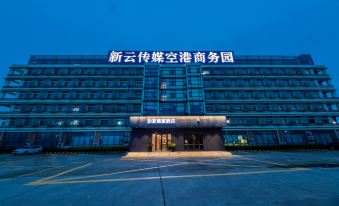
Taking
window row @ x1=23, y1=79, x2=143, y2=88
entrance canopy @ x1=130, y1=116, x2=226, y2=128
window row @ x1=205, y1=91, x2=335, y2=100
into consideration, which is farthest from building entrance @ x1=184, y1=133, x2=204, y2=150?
window row @ x1=23, y1=79, x2=143, y2=88

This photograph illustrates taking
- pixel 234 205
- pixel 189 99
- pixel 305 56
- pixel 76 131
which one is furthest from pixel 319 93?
pixel 76 131

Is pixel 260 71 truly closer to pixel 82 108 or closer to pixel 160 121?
→ pixel 160 121

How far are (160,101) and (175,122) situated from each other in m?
14.4

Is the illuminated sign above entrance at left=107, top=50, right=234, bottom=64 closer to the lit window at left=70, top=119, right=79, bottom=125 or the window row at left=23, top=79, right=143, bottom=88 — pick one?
the window row at left=23, top=79, right=143, bottom=88

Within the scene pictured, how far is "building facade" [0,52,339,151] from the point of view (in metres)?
35.3

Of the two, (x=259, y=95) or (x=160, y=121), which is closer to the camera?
(x=160, y=121)

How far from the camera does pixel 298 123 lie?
37.2m

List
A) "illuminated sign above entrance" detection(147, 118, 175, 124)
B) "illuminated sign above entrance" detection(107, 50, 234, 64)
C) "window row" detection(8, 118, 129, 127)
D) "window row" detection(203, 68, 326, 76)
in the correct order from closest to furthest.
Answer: "illuminated sign above entrance" detection(147, 118, 175, 124), "illuminated sign above entrance" detection(107, 50, 234, 64), "window row" detection(8, 118, 129, 127), "window row" detection(203, 68, 326, 76)

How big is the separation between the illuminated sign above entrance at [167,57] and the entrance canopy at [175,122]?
43.1 feet

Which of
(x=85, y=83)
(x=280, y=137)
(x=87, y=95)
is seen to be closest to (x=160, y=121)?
(x=87, y=95)

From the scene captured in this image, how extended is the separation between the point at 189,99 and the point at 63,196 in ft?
105

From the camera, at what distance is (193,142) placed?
22.5 metres

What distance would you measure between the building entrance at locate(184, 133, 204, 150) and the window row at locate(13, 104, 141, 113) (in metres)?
19.0

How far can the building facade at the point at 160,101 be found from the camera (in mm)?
35312
